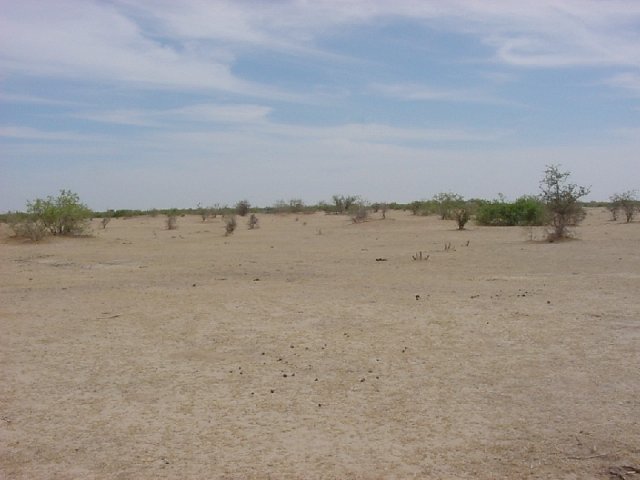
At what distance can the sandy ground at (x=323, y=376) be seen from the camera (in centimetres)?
541

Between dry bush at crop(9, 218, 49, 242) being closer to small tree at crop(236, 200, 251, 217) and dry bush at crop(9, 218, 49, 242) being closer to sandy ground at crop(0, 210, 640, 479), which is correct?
sandy ground at crop(0, 210, 640, 479)

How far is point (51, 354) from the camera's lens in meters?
8.79

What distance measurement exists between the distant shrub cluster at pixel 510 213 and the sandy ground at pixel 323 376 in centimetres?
2225

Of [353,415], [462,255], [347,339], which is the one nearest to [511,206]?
[462,255]

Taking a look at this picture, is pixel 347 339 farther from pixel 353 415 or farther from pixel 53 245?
Answer: pixel 53 245

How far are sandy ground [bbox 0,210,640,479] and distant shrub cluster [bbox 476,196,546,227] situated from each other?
22.2 metres

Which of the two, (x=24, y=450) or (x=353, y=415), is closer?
(x=24, y=450)

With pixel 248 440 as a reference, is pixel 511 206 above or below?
above

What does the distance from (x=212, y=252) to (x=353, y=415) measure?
18.6 meters

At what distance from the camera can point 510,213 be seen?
38531mm

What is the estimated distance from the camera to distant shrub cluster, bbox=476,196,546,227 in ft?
125

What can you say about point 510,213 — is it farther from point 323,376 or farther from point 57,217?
point 323,376

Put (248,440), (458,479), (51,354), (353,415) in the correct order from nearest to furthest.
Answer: (458,479) < (248,440) < (353,415) < (51,354)

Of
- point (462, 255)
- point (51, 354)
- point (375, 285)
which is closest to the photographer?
point (51, 354)
